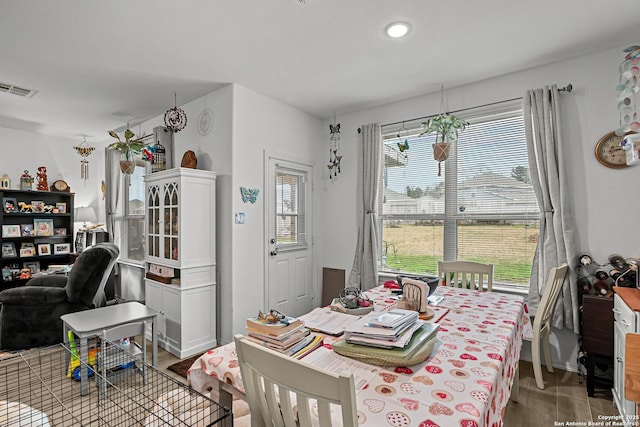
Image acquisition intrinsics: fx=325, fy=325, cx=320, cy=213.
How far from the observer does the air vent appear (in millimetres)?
3348

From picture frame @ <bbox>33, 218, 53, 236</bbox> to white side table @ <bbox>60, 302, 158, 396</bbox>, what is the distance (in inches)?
129

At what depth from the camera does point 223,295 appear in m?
3.41

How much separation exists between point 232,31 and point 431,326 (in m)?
2.39

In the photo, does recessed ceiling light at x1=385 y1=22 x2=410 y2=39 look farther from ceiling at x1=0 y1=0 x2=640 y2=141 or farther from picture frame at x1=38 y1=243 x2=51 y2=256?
picture frame at x1=38 y1=243 x2=51 y2=256

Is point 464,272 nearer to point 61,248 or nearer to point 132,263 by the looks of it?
point 132,263

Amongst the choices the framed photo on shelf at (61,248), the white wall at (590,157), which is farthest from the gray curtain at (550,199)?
the framed photo on shelf at (61,248)

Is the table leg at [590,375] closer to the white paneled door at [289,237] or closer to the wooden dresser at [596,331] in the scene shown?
the wooden dresser at [596,331]

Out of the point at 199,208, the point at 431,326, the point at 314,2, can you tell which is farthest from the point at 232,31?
the point at 431,326

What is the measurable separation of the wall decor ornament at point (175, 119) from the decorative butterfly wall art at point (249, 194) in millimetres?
1034

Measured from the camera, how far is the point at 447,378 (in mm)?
1162

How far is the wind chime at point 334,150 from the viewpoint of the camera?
4.26 meters

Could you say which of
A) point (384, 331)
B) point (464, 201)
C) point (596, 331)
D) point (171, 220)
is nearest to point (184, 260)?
point (171, 220)

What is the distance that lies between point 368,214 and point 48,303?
342 cm

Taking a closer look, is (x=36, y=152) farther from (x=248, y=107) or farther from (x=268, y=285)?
(x=268, y=285)
